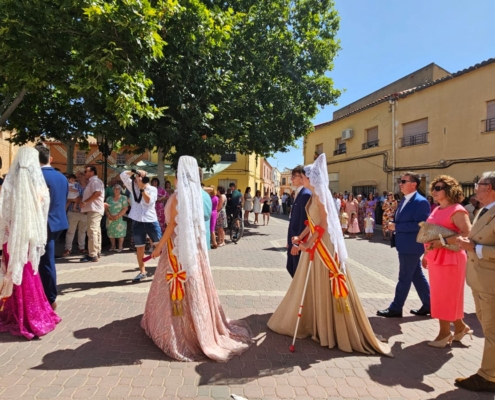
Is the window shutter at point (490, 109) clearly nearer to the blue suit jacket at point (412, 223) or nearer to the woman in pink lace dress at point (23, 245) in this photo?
the blue suit jacket at point (412, 223)

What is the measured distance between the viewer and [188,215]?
126 inches

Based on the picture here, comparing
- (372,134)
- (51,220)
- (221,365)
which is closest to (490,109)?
(372,134)

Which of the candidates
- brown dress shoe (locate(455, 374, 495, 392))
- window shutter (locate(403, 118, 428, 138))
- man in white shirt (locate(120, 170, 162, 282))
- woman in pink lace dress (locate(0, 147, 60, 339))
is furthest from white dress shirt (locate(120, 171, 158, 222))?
window shutter (locate(403, 118, 428, 138))

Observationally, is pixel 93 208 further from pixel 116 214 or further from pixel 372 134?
pixel 372 134

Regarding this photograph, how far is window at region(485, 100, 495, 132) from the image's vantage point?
12.5m

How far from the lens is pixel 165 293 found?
11.2ft

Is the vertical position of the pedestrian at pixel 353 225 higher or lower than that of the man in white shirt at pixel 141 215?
lower

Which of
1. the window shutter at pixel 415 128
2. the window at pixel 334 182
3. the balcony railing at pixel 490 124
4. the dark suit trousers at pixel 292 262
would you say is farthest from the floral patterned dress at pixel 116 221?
the window at pixel 334 182

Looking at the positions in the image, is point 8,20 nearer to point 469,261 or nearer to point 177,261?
point 177,261

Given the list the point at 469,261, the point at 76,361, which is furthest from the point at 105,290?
the point at 469,261

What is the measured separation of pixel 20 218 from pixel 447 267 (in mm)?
4434

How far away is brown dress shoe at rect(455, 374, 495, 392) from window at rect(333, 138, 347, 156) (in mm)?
19653

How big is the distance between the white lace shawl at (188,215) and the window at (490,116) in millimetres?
13465

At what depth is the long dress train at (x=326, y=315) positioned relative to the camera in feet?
11.1
